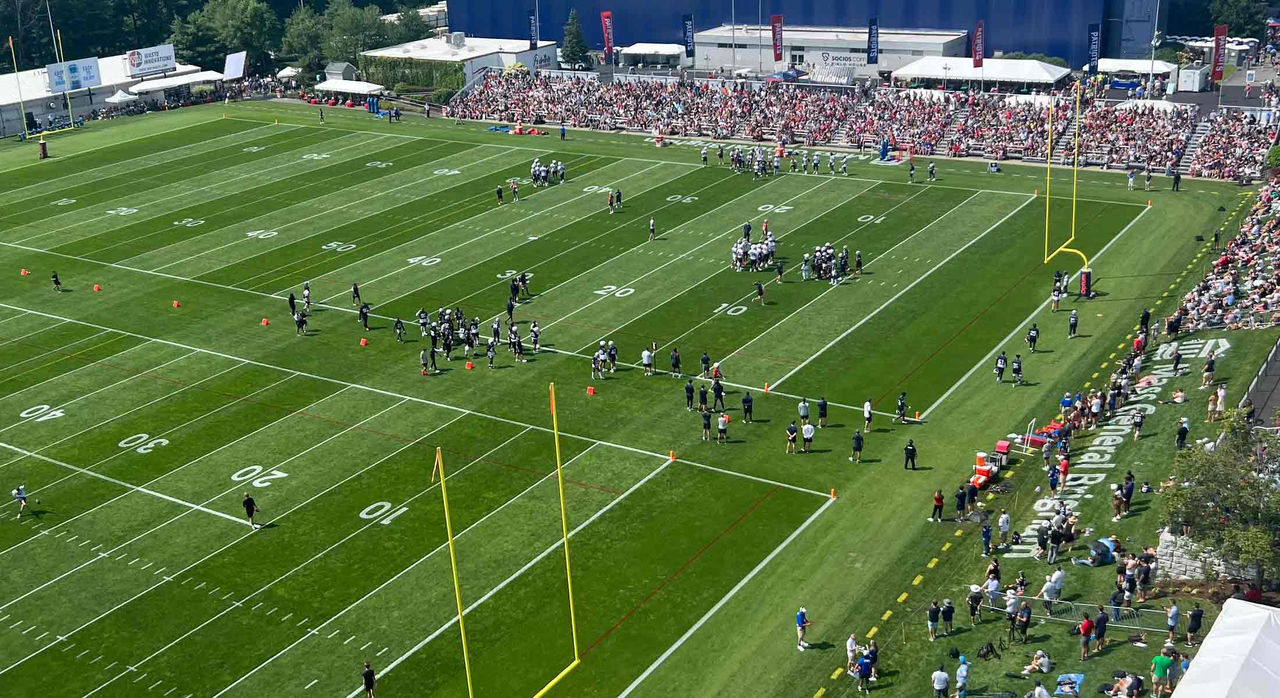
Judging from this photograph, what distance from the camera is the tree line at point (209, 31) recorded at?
11325 centimetres

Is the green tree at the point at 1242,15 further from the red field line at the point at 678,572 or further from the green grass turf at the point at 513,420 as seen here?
the red field line at the point at 678,572

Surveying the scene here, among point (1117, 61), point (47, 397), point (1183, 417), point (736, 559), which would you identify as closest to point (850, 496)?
point (736, 559)

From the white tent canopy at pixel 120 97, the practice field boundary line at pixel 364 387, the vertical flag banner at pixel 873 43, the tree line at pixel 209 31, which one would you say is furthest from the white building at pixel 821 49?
the practice field boundary line at pixel 364 387

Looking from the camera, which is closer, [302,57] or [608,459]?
[608,459]

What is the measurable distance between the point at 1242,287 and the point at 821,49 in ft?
185

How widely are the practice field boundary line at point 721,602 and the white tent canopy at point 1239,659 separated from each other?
1127 centimetres

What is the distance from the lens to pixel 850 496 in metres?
37.5

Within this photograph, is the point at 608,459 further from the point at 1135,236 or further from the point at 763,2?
the point at 763,2

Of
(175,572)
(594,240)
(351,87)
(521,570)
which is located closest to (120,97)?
(351,87)

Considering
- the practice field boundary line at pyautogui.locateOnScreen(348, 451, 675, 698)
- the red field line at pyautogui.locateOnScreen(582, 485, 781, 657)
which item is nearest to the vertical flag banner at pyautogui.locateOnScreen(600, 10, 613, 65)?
the practice field boundary line at pyautogui.locateOnScreen(348, 451, 675, 698)

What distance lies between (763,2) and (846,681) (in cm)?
8903

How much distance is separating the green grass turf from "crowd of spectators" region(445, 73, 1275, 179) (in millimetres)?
4432

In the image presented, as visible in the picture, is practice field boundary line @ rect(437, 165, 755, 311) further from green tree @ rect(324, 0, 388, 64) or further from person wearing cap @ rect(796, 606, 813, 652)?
green tree @ rect(324, 0, 388, 64)

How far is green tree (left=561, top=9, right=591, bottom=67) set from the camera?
11038cm
